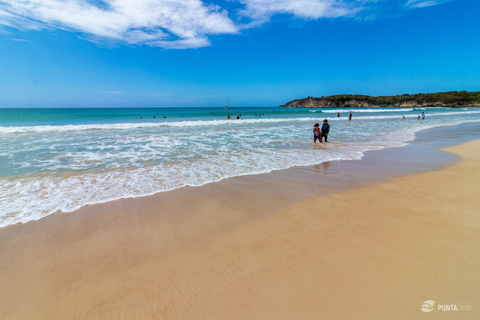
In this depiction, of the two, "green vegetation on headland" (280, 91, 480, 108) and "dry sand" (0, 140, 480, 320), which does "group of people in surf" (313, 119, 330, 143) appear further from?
"green vegetation on headland" (280, 91, 480, 108)

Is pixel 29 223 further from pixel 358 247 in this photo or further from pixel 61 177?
pixel 358 247

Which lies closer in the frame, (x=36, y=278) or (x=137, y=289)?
(x=137, y=289)

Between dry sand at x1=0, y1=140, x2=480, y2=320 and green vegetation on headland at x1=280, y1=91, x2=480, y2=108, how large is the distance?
134694 mm

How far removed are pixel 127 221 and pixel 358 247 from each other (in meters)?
3.73

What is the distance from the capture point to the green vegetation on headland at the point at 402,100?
98875 mm

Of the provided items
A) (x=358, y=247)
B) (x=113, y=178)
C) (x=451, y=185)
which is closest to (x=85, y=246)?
(x=113, y=178)

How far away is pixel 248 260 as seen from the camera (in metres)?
2.85

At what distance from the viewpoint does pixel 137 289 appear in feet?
7.94

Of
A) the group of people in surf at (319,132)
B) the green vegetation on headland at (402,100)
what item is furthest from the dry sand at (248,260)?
the green vegetation on headland at (402,100)

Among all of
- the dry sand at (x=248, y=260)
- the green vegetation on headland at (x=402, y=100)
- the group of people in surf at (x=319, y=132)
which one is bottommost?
the dry sand at (x=248, y=260)

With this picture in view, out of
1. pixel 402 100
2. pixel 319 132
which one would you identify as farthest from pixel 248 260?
pixel 402 100

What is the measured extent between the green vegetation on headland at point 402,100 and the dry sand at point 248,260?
442 feet

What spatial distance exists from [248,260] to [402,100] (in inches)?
5687

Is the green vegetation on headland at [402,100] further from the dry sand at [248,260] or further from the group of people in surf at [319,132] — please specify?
the dry sand at [248,260]
